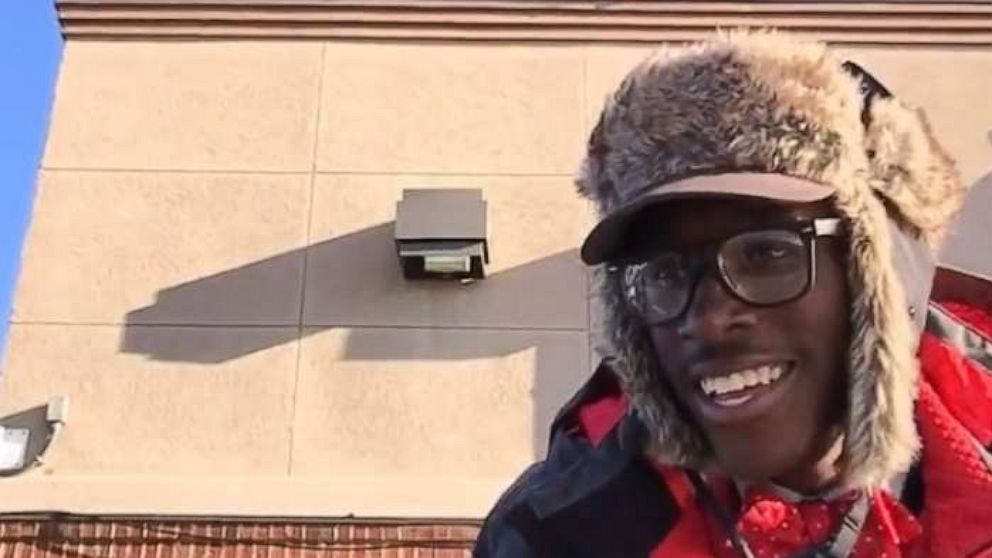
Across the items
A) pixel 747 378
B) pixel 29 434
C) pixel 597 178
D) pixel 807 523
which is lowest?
pixel 807 523

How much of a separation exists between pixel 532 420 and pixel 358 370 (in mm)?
487

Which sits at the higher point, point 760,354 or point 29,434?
point 29,434

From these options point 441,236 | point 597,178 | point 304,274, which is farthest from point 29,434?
point 597,178

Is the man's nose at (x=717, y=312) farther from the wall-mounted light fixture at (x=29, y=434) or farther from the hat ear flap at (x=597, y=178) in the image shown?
the wall-mounted light fixture at (x=29, y=434)

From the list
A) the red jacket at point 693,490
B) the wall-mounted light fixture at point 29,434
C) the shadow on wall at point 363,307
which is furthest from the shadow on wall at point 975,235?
the red jacket at point 693,490

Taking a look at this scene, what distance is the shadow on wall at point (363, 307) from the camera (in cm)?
370

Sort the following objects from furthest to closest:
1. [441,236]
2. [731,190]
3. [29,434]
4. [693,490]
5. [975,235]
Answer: [975,235] → [441,236] → [29,434] → [693,490] → [731,190]

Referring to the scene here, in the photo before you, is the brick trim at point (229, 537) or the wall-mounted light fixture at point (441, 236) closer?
the brick trim at point (229, 537)

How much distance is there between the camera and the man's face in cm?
117

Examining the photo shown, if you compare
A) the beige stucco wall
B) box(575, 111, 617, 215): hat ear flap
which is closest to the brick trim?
the beige stucco wall

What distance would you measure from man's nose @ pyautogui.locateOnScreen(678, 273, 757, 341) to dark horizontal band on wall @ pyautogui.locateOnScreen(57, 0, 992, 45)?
3.08 m

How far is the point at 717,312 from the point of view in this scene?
1.18 m

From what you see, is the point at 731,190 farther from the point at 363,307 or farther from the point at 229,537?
the point at 363,307

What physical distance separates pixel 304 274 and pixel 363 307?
195mm
